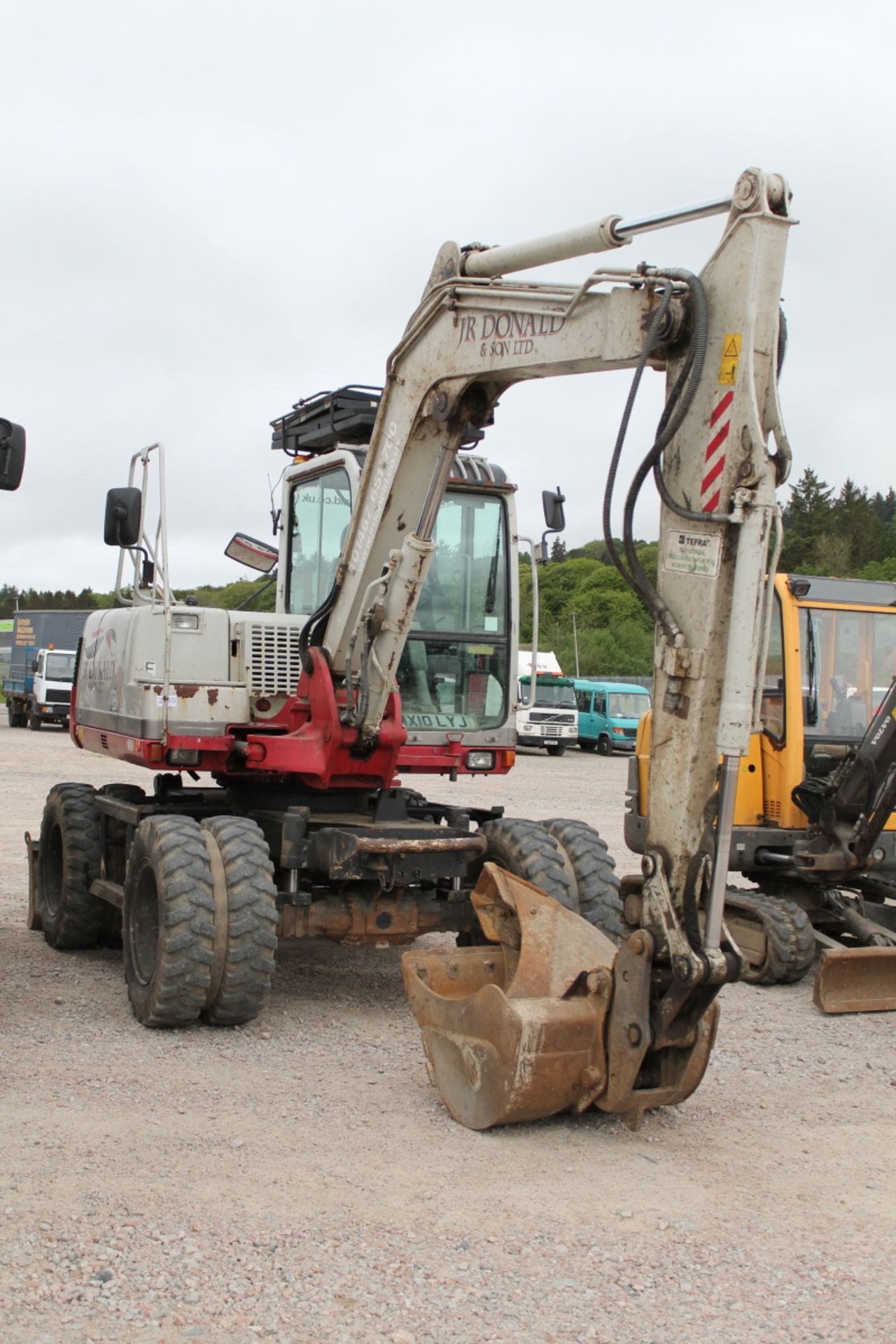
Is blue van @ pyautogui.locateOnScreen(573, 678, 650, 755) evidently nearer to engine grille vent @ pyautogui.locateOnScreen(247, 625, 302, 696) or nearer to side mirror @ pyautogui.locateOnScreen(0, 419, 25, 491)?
engine grille vent @ pyautogui.locateOnScreen(247, 625, 302, 696)

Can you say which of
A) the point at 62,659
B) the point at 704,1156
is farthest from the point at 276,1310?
the point at 62,659

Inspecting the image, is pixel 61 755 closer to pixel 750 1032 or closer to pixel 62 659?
pixel 62 659

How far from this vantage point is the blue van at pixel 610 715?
33.9 meters

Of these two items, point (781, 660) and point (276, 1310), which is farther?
point (781, 660)

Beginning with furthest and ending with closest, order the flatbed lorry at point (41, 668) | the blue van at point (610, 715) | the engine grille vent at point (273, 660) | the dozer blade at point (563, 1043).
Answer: the blue van at point (610, 715) < the flatbed lorry at point (41, 668) < the engine grille vent at point (273, 660) < the dozer blade at point (563, 1043)

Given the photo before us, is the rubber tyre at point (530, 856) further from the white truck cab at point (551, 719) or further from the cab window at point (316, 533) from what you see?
the white truck cab at point (551, 719)

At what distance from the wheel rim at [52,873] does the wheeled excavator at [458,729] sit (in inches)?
1.3

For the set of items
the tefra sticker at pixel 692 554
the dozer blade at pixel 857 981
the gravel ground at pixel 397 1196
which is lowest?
the gravel ground at pixel 397 1196

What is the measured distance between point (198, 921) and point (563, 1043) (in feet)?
7.25

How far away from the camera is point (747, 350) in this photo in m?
5.20

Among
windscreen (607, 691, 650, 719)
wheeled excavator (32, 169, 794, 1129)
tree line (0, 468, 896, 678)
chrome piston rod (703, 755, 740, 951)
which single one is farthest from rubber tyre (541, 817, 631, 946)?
tree line (0, 468, 896, 678)

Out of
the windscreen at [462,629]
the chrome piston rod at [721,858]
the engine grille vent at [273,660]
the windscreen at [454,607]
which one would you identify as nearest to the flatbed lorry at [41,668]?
the windscreen at [454,607]

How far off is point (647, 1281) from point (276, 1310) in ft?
3.75

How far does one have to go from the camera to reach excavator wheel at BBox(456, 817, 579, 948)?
23.6ft
